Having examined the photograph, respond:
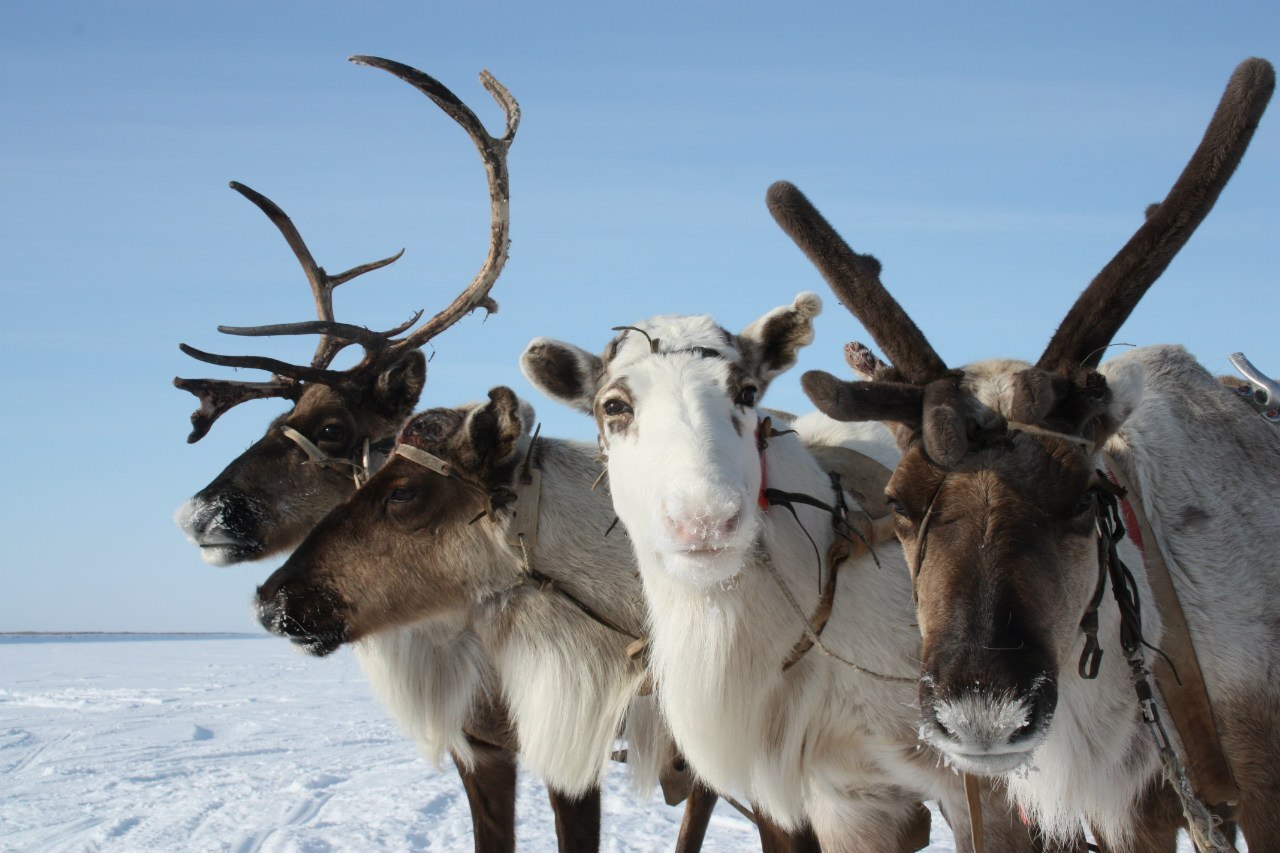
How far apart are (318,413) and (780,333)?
8.86 feet

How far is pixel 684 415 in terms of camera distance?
363cm

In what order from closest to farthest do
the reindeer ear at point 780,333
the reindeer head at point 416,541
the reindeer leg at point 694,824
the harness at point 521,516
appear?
1. the reindeer ear at point 780,333
2. the reindeer head at point 416,541
3. the harness at point 521,516
4. the reindeer leg at point 694,824

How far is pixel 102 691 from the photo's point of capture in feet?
46.4

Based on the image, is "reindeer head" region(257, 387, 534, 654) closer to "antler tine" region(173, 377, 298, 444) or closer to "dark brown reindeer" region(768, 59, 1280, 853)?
"antler tine" region(173, 377, 298, 444)

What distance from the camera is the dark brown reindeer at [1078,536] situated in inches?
101

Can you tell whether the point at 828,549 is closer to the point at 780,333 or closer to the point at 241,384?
the point at 780,333

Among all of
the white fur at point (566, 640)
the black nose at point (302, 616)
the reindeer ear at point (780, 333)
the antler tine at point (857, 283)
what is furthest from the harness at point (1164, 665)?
the black nose at point (302, 616)

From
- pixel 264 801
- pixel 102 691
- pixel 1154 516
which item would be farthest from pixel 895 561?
pixel 102 691

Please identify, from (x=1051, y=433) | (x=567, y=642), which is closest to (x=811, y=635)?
(x=1051, y=433)

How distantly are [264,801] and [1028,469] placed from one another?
630 cm

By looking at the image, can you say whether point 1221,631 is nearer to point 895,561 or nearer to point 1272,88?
point 895,561

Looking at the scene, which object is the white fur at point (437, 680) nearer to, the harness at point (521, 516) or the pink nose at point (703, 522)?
the harness at point (521, 516)

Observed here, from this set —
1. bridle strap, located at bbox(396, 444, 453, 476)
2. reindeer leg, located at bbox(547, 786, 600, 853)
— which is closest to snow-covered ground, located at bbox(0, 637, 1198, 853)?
reindeer leg, located at bbox(547, 786, 600, 853)

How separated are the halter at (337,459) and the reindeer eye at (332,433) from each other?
0.07m
